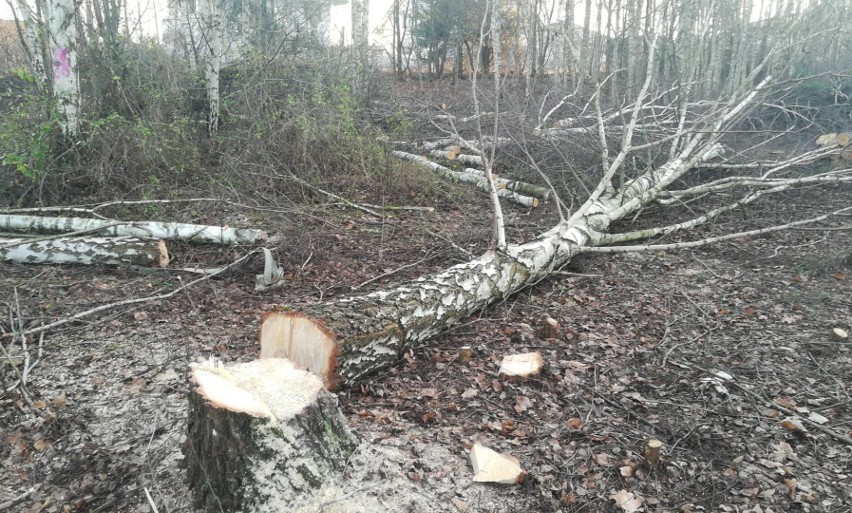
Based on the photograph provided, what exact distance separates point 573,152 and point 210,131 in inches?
212

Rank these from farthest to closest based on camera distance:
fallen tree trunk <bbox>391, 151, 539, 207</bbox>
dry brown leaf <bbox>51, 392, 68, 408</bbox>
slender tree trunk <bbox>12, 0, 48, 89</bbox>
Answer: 1. fallen tree trunk <bbox>391, 151, 539, 207</bbox>
2. slender tree trunk <bbox>12, 0, 48, 89</bbox>
3. dry brown leaf <bbox>51, 392, 68, 408</bbox>

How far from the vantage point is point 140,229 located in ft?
16.6

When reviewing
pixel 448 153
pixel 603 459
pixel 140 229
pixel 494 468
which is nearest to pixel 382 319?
pixel 494 468

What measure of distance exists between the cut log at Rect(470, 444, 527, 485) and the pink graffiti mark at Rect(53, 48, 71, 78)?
21.0 feet

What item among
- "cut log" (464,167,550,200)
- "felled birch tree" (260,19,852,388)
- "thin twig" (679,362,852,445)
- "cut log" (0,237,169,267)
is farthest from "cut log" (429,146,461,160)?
"thin twig" (679,362,852,445)

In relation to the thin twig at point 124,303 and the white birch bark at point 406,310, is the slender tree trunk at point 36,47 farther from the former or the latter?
the white birch bark at point 406,310

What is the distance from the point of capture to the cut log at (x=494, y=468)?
2.34 meters

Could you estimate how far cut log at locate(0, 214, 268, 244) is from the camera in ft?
16.6

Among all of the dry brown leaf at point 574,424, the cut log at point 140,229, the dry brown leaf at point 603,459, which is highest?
the cut log at point 140,229

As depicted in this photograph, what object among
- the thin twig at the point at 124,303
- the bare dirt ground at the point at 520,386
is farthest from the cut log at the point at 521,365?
the thin twig at the point at 124,303

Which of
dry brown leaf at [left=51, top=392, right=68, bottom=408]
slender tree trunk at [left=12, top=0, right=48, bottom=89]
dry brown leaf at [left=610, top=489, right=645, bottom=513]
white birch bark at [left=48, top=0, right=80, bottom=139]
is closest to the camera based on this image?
dry brown leaf at [left=610, top=489, right=645, bottom=513]

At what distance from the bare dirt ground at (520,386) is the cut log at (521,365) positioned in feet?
0.24

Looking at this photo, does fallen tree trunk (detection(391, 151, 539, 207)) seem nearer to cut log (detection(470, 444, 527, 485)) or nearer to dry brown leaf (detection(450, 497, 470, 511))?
cut log (detection(470, 444, 527, 485))

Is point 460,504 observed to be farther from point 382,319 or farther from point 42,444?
point 42,444
